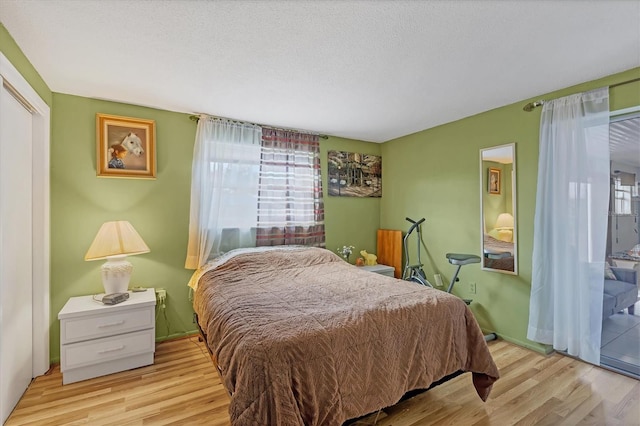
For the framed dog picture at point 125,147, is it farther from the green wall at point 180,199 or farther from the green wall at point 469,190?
the green wall at point 469,190

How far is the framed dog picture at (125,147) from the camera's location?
273cm

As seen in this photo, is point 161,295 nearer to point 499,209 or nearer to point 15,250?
point 15,250

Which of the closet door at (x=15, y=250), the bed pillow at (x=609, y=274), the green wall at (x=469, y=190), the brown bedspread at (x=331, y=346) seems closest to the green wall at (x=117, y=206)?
the closet door at (x=15, y=250)

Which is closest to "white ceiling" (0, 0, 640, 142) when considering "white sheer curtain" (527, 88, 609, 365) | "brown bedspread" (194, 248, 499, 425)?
"white sheer curtain" (527, 88, 609, 365)

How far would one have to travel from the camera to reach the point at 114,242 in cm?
241

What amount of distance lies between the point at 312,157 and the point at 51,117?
8.47 ft

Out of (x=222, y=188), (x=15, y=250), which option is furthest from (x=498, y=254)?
(x=15, y=250)

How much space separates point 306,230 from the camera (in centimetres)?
374

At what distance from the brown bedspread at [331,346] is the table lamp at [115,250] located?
72cm

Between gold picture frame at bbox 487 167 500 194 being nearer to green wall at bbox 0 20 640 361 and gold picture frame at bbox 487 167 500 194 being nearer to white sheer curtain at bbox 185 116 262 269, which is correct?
green wall at bbox 0 20 640 361

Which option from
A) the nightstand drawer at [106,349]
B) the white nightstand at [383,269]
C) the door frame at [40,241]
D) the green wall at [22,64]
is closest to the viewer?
the green wall at [22,64]

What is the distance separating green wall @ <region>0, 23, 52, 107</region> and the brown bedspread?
1.95 meters

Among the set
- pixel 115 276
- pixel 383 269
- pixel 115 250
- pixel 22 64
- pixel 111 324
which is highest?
pixel 22 64

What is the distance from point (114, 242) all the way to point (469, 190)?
3520 millimetres
